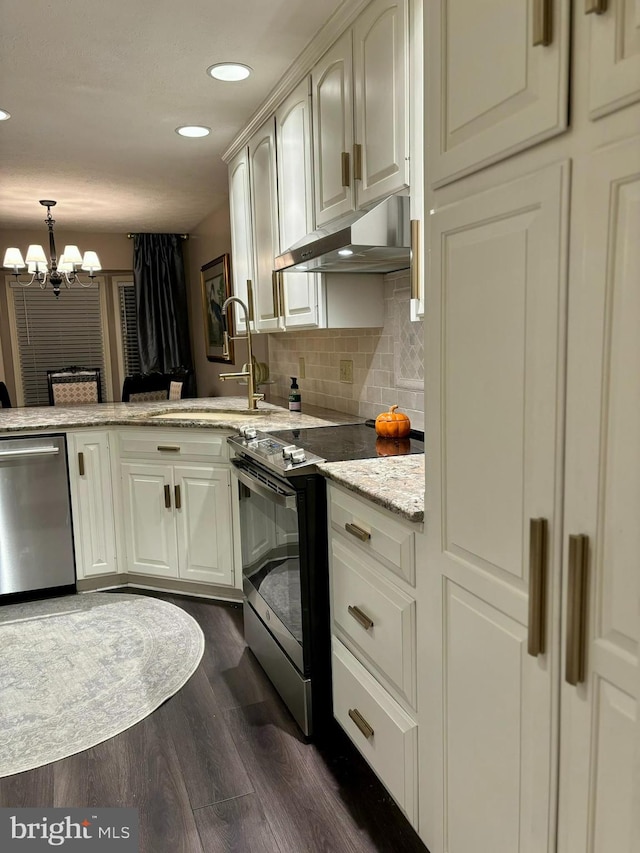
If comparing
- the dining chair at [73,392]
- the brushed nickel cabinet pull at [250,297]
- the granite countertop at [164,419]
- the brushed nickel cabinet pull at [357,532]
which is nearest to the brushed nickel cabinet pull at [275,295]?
the brushed nickel cabinet pull at [250,297]

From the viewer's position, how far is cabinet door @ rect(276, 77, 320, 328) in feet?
8.53

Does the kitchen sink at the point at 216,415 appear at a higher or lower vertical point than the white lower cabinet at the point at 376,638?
higher

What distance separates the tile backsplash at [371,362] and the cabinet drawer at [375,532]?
30.2 inches

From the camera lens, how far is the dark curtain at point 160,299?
661 centimetres

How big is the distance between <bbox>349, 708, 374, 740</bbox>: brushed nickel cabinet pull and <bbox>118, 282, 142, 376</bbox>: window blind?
18.9ft

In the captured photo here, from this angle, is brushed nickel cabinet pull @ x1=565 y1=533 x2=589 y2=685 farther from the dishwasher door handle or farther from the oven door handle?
the dishwasher door handle

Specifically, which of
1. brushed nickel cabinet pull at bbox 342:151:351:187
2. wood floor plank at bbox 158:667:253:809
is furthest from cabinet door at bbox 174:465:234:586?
brushed nickel cabinet pull at bbox 342:151:351:187

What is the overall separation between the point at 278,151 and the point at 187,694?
7.74 ft

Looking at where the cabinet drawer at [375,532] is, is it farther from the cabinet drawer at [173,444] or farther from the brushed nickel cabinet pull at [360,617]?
the cabinet drawer at [173,444]

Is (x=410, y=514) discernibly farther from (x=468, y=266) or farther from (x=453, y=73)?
(x=453, y=73)

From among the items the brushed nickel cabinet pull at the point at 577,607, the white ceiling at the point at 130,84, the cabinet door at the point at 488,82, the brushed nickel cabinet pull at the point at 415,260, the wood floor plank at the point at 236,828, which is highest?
the white ceiling at the point at 130,84

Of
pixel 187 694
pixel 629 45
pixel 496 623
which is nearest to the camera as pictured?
pixel 629 45

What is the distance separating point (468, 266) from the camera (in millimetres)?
1127

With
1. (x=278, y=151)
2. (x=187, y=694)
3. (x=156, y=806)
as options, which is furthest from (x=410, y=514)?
(x=278, y=151)
